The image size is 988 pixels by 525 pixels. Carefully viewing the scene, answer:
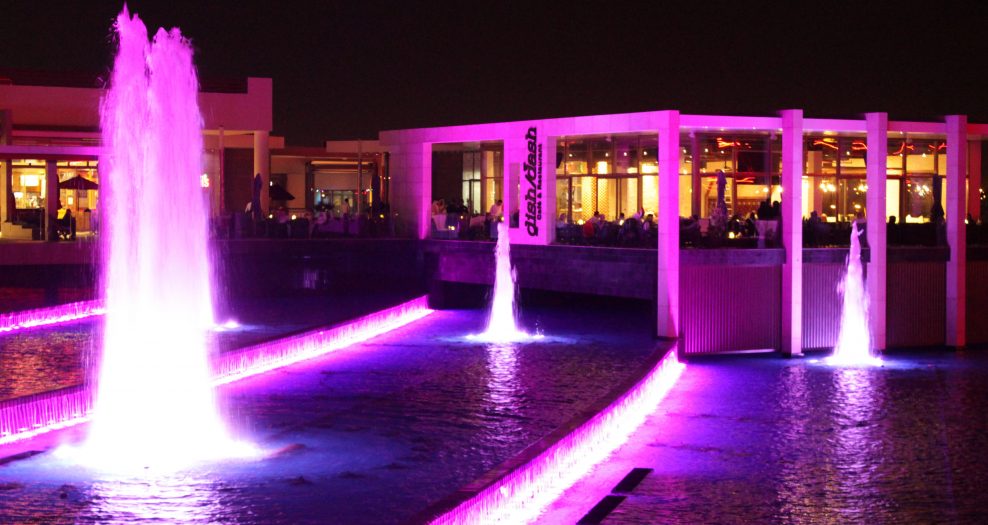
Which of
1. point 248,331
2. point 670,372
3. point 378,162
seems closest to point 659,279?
point 670,372

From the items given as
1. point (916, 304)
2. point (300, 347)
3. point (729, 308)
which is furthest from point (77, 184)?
point (916, 304)

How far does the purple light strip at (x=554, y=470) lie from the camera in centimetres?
972

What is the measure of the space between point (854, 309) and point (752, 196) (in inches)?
188

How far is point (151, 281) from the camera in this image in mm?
16500

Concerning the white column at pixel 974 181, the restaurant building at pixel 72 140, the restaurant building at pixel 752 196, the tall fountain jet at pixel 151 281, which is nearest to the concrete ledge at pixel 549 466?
the tall fountain jet at pixel 151 281

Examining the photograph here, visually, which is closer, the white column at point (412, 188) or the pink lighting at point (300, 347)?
the pink lighting at point (300, 347)

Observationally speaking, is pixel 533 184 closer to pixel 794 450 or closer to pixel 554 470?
pixel 794 450

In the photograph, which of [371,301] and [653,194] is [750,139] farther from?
[371,301]

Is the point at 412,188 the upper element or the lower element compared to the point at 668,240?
upper

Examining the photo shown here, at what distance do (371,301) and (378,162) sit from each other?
14.9 m

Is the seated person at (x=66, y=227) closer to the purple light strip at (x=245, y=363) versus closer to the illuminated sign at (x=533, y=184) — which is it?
the purple light strip at (x=245, y=363)

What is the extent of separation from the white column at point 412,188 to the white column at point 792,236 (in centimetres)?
1143

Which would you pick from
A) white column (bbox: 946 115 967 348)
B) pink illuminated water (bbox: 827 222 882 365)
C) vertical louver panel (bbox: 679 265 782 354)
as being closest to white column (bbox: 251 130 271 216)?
vertical louver panel (bbox: 679 265 782 354)

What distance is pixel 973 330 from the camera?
25.4 metres
